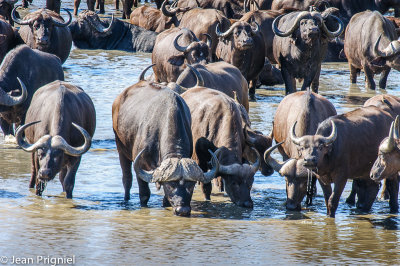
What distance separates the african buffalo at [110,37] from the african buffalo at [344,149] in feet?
49.5

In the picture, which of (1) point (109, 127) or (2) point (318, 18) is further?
(2) point (318, 18)

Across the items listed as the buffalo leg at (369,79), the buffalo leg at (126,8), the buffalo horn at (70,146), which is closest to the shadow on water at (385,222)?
the buffalo horn at (70,146)

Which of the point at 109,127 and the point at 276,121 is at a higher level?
the point at 276,121

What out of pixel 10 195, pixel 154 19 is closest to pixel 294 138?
pixel 10 195

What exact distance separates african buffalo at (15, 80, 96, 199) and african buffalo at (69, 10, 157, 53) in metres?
13.8

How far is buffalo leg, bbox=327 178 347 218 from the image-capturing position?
992 cm

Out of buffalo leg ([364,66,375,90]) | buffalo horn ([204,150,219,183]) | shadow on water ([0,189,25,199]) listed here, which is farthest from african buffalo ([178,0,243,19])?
buffalo horn ([204,150,219,183])

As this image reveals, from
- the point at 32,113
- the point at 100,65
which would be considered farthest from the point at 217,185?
the point at 100,65

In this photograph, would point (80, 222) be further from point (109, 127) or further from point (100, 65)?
point (100, 65)

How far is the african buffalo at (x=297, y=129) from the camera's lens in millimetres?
10055

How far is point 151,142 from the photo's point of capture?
33.4 feet

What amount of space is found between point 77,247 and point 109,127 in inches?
268

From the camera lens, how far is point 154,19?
26609mm

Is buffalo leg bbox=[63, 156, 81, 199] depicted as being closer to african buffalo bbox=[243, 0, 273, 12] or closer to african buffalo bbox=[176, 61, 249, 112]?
african buffalo bbox=[176, 61, 249, 112]
